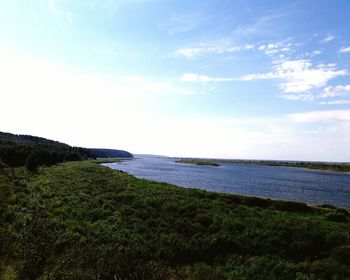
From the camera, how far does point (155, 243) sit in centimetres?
1838

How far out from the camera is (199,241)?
19578 millimetres

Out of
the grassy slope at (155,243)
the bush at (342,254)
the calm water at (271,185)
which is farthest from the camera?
the calm water at (271,185)

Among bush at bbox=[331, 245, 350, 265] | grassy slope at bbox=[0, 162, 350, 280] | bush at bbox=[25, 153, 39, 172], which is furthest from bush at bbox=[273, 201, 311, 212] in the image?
→ bush at bbox=[25, 153, 39, 172]

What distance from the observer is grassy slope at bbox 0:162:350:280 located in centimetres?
1217

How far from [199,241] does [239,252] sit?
2.12 meters

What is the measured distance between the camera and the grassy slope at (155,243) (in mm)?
12172

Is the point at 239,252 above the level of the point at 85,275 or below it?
below

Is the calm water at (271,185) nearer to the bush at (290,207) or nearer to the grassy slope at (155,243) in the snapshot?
the bush at (290,207)

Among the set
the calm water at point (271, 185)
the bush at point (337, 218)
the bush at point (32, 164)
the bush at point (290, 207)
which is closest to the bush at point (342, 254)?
the bush at point (337, 218)

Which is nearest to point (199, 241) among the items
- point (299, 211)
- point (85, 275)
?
point (85, 275)

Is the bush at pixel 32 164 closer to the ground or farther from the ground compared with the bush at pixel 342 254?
farther from the ground

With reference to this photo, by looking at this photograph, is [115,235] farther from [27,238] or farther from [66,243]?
[27,238]

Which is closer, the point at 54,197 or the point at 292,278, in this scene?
the point at 292,278

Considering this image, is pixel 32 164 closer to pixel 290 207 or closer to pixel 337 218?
pixel 290 207
